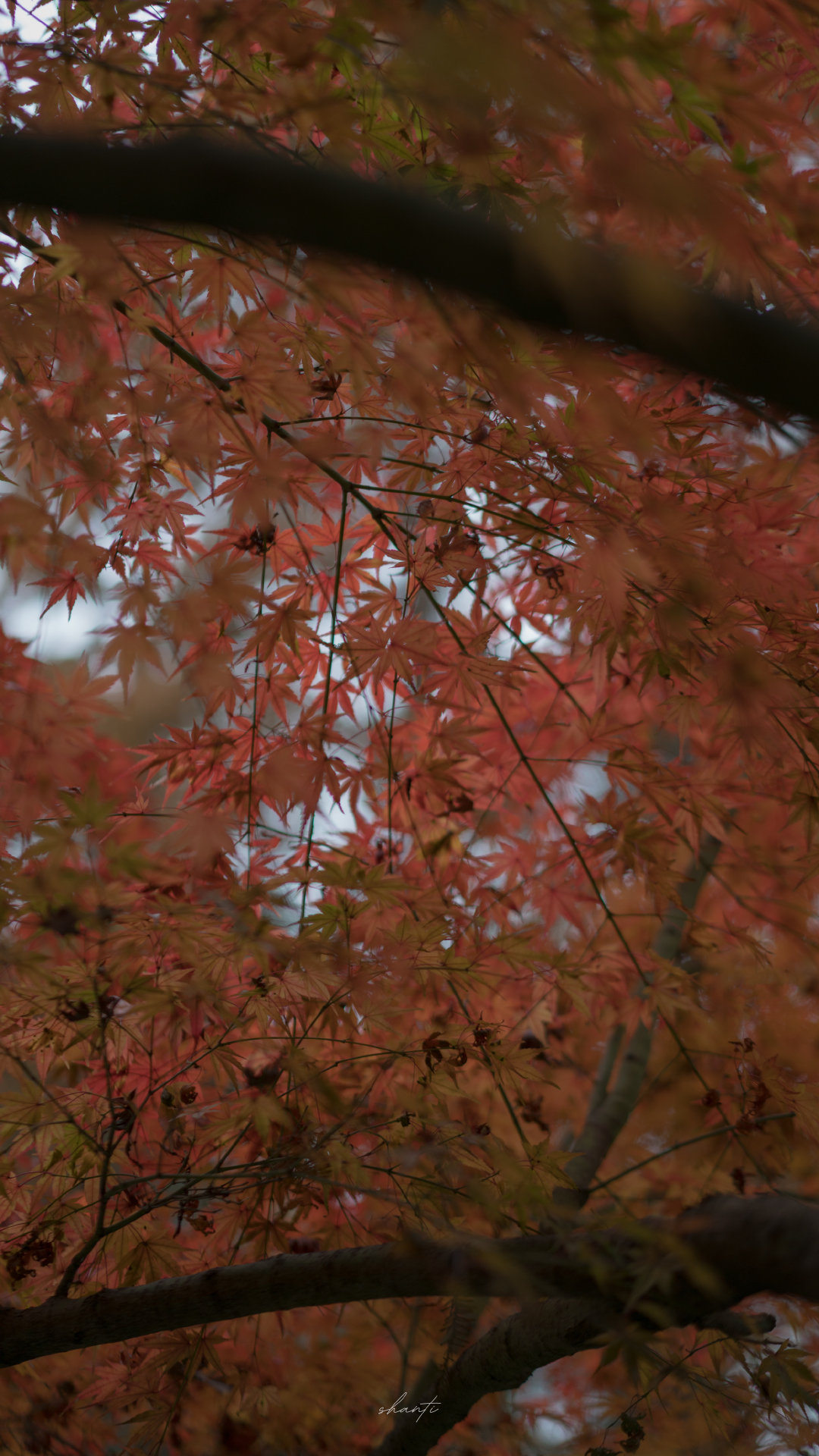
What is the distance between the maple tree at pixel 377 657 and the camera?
84 centimetres

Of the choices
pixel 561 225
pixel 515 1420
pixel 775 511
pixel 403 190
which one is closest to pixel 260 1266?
pixel 403 190

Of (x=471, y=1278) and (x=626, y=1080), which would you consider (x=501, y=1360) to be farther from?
(x=626, y=1080)

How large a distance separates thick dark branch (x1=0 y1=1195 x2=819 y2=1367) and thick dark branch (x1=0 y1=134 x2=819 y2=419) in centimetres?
73

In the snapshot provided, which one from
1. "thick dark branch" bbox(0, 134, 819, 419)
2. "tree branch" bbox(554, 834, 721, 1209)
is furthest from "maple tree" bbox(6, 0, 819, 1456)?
"tree branch" bbox(554, 834, 721, 1209)

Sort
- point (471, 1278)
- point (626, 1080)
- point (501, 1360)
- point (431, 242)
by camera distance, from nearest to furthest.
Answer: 1. point (431, 242)
2. point (471, 1278)
3. point (501, 1360)
4. point (626, 1080)

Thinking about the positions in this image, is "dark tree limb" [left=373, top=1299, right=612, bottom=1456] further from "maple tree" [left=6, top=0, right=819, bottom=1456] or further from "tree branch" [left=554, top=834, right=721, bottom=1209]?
"tree branch" [left=554, top=834, right=721, bottom=1209]

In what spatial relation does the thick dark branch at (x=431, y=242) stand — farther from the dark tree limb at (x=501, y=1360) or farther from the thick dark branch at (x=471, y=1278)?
the dark tree limb at (x=501, y=1360)

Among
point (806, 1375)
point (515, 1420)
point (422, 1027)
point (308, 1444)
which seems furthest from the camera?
point (515, 1420)

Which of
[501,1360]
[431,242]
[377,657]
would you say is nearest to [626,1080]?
[501,1360]

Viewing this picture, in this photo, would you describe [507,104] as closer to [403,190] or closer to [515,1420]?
[403,190]

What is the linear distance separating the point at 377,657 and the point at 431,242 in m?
1.03

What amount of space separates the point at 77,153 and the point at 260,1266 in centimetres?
132

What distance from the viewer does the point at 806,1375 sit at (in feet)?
3.36

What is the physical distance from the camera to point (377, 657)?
5.42 ft
